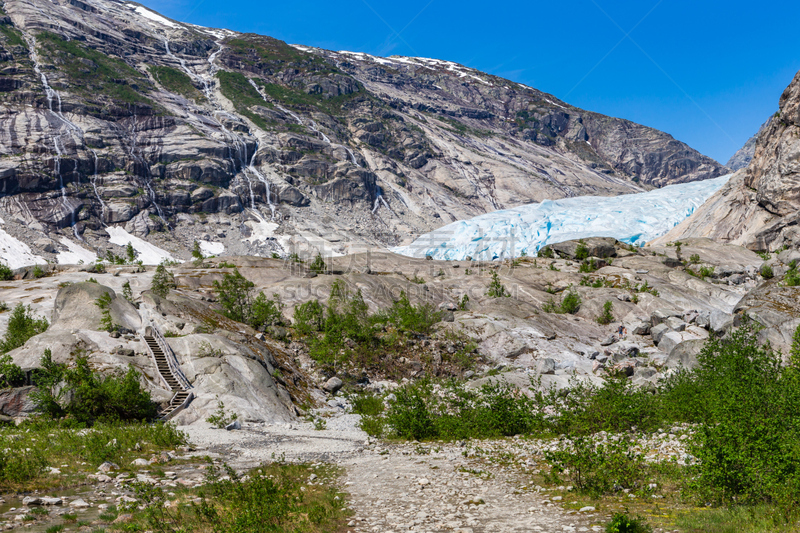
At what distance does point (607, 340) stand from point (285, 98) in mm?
147312

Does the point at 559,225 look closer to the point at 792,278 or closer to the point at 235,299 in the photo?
the point at 792,278

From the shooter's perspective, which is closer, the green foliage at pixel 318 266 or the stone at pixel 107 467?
the stone at pixel 107 467

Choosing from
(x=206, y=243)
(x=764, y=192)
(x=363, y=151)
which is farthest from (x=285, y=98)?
(x=764, y=192)

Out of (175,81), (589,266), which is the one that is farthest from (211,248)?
(175,81)

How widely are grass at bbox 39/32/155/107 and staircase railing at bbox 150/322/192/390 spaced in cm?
12120

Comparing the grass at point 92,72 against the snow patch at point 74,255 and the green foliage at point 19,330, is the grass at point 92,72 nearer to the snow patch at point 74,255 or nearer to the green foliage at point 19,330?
the snow patch at point 74,255

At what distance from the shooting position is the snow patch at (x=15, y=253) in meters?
72.9

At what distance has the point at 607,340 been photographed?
112 ft

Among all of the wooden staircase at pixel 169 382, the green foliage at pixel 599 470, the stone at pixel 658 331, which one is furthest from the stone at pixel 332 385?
the stone at pixel 658 331

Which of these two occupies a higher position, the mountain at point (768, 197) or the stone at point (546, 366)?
the mountain at point (768, 197)

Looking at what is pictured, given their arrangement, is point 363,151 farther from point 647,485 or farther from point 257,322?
point 647,485

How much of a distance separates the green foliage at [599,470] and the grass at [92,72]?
139434mm

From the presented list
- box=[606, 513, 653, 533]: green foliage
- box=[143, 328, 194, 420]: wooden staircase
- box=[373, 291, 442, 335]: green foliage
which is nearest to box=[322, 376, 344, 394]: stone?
box=[373, 291, 442, 335]: green foliage

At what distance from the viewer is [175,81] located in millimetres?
145125
